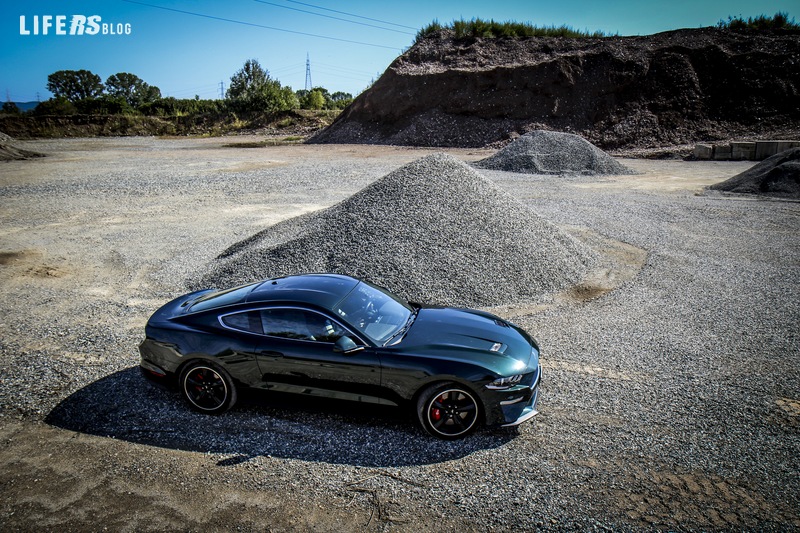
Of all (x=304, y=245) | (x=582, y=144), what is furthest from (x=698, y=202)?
(x=304, y=245)

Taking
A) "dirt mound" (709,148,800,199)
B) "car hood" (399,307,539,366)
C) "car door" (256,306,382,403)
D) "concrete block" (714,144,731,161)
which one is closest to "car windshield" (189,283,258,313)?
"car door" (256,306,382,403)

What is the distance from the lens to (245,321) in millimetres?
5457

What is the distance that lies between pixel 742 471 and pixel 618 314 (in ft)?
13.4

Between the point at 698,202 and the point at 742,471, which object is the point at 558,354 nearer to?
the point at 742,471

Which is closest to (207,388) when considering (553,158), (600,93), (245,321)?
(245,321)

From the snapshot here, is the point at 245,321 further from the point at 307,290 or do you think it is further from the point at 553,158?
the point at 553,158

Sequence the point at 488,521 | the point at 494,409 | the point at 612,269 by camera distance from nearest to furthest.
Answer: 1. the point at 488,521
2. the point at 494,409
3. the point at 612,269

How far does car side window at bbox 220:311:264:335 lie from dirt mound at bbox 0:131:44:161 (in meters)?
33.3

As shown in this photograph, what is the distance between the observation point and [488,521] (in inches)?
160

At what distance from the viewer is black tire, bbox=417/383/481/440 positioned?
4.98m

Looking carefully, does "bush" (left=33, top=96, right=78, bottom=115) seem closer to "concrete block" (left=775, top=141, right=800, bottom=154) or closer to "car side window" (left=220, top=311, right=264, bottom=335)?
"car side window" (left=220, top=311, right=264, bottom=335)

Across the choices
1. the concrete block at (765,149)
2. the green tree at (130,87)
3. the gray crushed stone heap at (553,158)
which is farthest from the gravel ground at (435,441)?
the green tree at (130,87)

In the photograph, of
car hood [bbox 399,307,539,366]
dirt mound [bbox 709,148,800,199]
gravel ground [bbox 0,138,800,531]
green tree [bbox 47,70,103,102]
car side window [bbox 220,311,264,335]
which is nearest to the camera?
gravel ground [bbox 0,138,800,531]

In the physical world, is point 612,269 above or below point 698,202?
below
